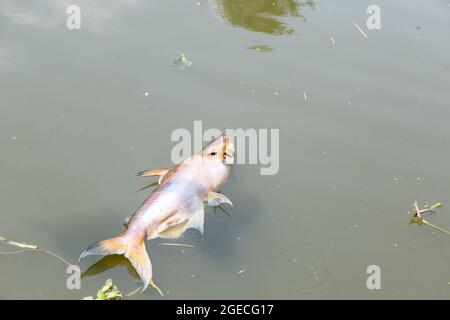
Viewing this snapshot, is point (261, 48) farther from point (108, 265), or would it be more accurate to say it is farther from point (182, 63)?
point (108, 265)

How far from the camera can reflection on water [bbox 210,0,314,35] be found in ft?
20.0

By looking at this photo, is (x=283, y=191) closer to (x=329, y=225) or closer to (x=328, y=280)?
(x=329, y=225)

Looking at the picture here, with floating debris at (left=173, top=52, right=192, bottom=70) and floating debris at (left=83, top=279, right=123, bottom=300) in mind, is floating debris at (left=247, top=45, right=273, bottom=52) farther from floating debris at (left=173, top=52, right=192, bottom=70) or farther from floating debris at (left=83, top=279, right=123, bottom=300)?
floating debris at (left=83, top=279, right=123, bottom=300)

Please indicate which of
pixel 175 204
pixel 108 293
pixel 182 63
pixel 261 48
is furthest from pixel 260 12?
pixel 108 293

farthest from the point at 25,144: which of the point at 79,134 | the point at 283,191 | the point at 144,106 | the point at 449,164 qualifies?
the point at 449,164

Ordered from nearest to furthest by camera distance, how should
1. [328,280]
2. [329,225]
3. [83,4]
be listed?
1. [328,280]
2. [329,225]
3. [83,4]

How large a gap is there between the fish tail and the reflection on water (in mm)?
3350

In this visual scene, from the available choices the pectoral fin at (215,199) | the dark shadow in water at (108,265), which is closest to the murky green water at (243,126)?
the dark shadow in water at (108,265)

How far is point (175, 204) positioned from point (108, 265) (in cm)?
60

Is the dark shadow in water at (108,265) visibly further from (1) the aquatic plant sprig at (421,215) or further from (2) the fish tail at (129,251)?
(1) the aquatic plant sprig at (421,215)

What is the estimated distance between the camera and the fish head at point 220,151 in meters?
4.25

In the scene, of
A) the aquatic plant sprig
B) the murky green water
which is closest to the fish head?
the murky green water

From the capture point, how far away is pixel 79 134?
4484 millimetres

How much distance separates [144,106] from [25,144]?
106 cm
